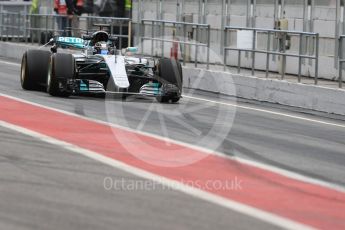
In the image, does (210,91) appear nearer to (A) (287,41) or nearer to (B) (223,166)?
(A) (287,41)

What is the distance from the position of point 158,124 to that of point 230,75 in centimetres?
784

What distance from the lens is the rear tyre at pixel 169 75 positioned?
1686cm

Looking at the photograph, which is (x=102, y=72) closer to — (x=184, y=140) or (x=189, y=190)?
(x=184, y=140)

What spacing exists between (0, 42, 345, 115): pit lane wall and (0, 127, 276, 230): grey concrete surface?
874 cm

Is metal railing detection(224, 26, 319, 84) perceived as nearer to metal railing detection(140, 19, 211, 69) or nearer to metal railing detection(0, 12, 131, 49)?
metal railing detection(140, 19, 211, 69)

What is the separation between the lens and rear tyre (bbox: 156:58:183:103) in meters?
16.9

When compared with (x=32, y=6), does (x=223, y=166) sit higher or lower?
lower

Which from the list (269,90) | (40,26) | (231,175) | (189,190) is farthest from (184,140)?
(40,26)

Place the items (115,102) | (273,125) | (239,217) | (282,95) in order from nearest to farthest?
1. (239,217)
2. (273,125)
3. (115,102)
4. (282,95)

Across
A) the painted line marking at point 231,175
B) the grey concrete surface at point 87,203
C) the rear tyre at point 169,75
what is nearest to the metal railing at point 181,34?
the rear tyre at point 169,75

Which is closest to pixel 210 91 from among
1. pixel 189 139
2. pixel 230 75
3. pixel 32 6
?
pixel 230 75

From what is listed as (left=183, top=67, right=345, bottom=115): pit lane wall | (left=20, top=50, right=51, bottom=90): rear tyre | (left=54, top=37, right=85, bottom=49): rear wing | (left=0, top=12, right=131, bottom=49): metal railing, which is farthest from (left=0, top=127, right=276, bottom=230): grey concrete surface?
(left=0, top=12, right=131, bottom=49): metal railing

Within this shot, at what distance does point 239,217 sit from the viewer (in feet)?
24.0

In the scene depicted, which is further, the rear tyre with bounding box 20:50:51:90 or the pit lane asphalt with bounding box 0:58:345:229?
the rear tyre with bounding box 20:50:51:90
